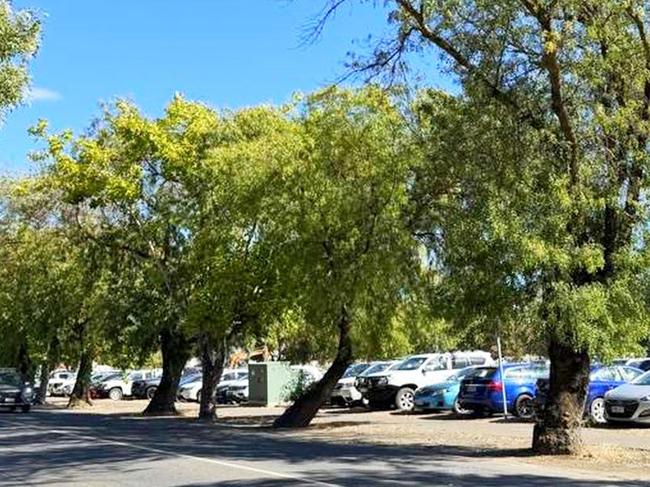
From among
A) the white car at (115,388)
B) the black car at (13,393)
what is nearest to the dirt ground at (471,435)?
the black car at (13,393)

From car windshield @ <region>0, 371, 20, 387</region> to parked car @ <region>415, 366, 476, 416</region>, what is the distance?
17.2 metres

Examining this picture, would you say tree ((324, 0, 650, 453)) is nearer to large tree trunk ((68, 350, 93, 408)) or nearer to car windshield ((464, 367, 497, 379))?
car windshield ((464, 367, 497, 379))

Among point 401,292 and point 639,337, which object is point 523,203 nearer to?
point 639,337

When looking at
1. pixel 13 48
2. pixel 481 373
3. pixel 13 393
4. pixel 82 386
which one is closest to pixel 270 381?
pixel 13 393

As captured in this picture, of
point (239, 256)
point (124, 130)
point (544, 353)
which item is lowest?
point (544, 353)

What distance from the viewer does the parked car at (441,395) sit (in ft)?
95.8

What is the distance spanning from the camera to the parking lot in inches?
587

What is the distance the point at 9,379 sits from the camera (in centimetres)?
3712

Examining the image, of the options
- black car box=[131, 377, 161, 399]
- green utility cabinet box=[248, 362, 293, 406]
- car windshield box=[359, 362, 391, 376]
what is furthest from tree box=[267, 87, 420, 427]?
black car box=[131, 377, 161, 399]

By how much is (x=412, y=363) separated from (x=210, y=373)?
24.1 ft

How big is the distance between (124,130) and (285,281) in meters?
Result: 9.38

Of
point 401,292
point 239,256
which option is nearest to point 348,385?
point 239,256

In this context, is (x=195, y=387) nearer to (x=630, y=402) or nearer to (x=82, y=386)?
(x=82, y=386)

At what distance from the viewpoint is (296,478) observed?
12680 millimetres
